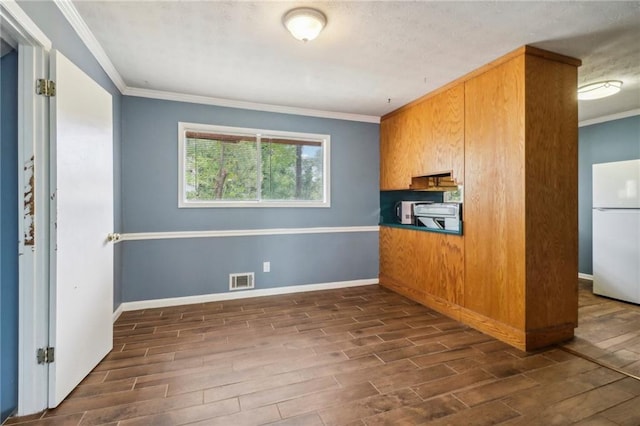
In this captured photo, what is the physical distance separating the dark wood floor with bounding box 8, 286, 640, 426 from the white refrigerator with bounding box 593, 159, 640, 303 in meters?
1.41

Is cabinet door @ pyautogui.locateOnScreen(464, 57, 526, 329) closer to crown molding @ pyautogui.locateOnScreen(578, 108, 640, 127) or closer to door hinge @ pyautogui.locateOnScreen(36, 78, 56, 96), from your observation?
crown molding @ pyautogui.locateOnScreen(578, 108, 640, 127)

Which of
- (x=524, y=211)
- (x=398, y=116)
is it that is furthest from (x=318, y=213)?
(x=524, y=211)

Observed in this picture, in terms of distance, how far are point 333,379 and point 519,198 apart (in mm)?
2001

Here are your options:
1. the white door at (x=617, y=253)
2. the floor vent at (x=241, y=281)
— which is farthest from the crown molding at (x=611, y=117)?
the floor vent at (x=241, y=281)

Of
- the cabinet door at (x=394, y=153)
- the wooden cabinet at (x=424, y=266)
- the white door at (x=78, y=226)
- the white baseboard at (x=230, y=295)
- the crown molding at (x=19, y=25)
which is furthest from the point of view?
the cabinet door at (x=394, y=153)

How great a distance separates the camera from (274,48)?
2.39 metres

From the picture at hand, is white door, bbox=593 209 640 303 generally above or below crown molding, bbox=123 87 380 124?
below

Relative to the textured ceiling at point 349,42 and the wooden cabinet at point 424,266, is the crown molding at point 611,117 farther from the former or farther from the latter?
the wooden cabinet at point 424,266

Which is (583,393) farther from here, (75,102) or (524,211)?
(75,102)

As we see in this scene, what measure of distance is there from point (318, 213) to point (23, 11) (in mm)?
3153

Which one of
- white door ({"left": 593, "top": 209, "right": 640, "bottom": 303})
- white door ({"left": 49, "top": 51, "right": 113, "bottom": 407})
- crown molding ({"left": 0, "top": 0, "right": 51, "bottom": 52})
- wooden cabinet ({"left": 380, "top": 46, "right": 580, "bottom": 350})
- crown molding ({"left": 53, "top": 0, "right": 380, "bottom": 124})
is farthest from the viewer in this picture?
white door ({"left": 593, "top": 209, "right": 640, "bottom": 303})

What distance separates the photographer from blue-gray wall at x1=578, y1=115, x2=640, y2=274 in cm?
400

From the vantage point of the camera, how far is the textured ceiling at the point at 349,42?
1.90 meters

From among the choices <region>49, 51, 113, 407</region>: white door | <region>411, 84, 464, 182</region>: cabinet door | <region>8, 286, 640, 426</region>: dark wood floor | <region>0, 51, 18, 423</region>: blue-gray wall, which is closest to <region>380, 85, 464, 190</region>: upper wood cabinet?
<region>411, 84, 464, 182</region>: cabinet door
